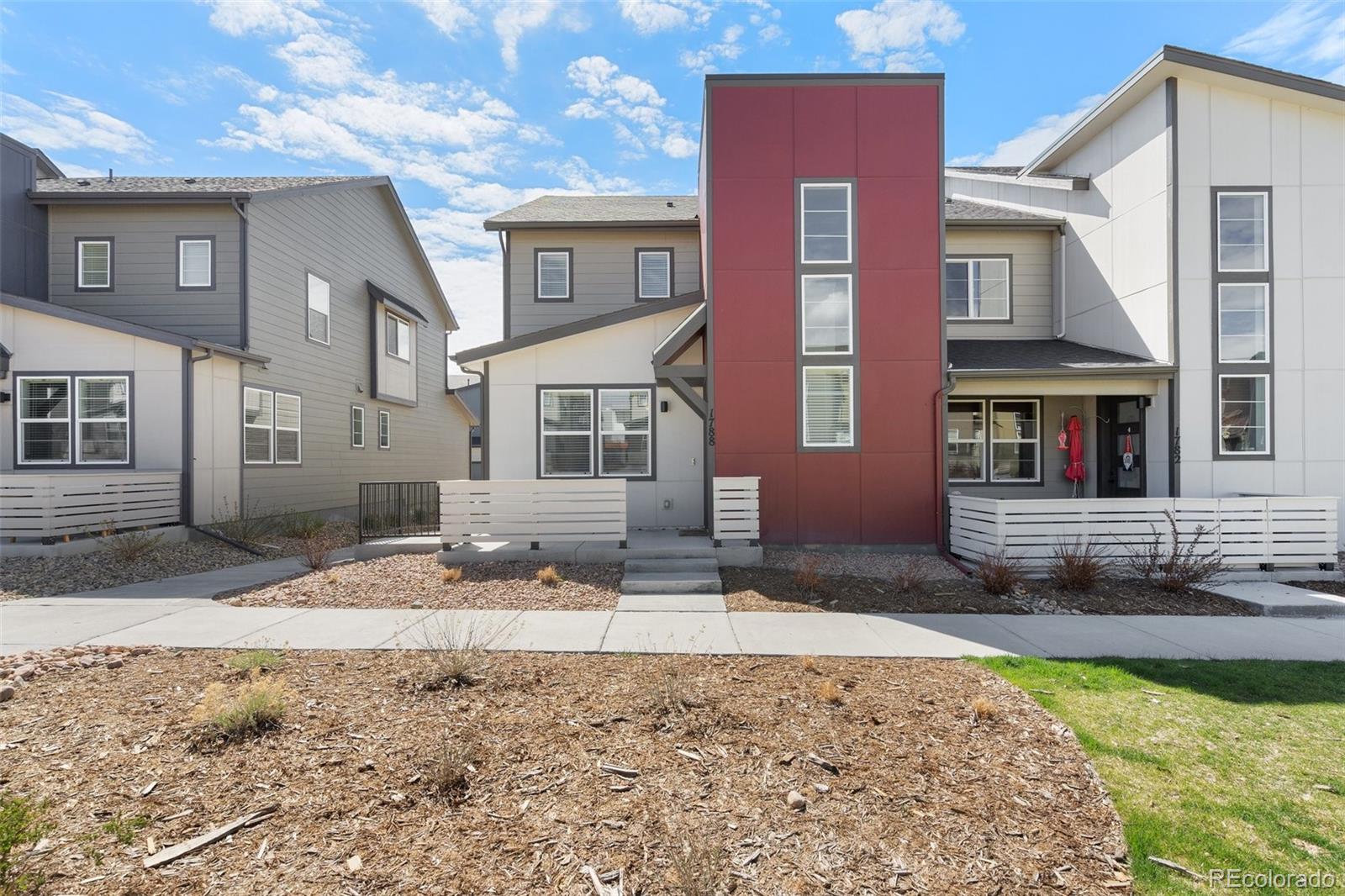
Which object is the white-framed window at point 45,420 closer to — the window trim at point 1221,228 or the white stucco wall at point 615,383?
the white stucco wall at point 615,383

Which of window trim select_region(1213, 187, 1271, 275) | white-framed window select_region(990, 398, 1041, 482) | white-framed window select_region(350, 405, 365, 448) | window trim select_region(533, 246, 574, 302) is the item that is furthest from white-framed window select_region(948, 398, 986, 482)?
white-framed window select_region(350, 405, 365, 448)

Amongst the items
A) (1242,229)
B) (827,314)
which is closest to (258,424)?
(827,314)

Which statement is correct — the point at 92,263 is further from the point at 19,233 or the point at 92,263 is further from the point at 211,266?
the point at 211,266

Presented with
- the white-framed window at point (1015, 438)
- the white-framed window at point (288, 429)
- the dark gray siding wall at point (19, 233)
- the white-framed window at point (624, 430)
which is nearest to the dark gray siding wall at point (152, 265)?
the dark gray siding wall at point (19, 233)

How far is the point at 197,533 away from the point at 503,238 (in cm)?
866

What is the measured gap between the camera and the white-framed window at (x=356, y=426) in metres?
16.7

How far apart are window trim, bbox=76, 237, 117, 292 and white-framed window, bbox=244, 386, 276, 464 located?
12.7 feet

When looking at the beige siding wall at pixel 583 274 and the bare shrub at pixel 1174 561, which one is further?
the beige siding wall at pixel 583 274

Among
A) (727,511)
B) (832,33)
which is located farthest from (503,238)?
(727,511)

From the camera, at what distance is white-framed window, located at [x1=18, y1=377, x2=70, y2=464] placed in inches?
438

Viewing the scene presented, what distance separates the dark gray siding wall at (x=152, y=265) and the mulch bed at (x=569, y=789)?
10670 mm

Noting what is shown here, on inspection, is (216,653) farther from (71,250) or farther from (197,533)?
(71,250)

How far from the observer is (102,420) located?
36.6 ft

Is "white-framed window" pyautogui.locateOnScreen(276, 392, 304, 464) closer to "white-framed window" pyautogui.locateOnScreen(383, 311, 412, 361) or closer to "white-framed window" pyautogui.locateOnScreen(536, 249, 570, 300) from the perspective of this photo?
"white-framed window" pyautogui.locateOnScreen(383, 311, 412, 361)
